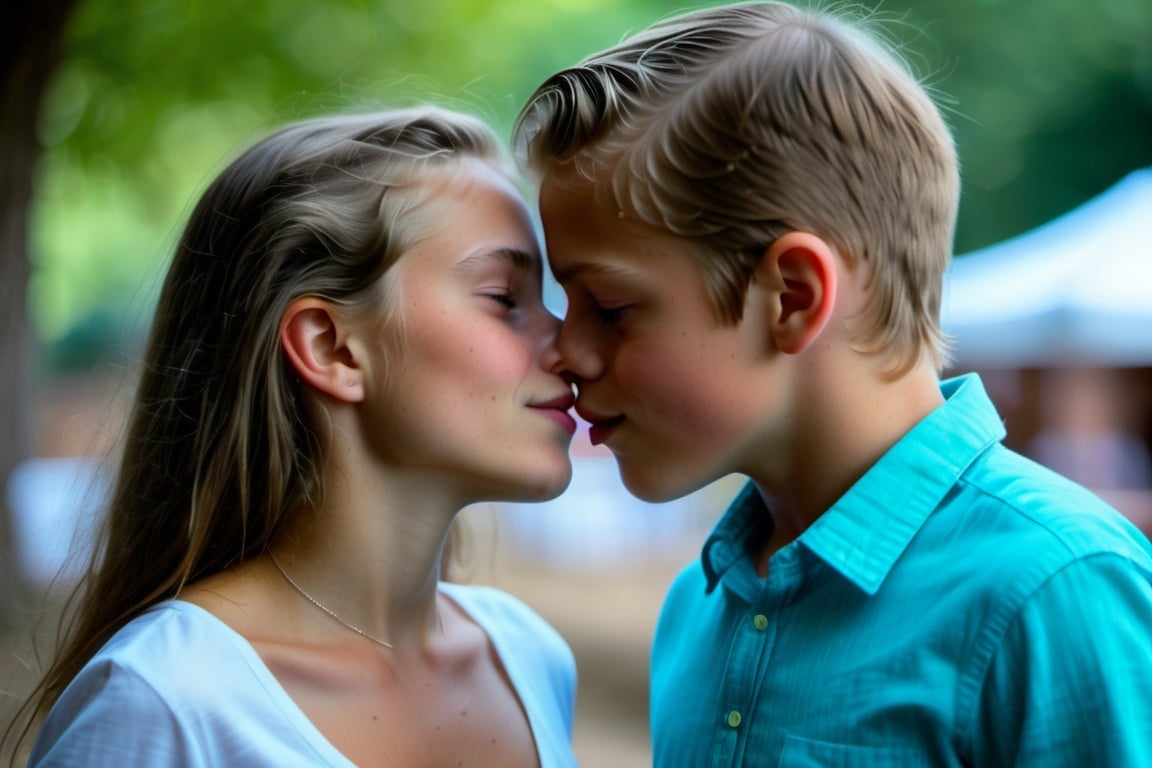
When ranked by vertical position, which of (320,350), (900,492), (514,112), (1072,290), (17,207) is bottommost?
(1072,290)

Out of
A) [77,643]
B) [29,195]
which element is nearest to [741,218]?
[77,643]

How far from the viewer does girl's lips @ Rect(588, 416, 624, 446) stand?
2.06 metres

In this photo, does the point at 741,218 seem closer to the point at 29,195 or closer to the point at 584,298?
the point at 584,298

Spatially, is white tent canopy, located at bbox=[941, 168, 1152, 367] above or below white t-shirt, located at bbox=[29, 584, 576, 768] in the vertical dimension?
below

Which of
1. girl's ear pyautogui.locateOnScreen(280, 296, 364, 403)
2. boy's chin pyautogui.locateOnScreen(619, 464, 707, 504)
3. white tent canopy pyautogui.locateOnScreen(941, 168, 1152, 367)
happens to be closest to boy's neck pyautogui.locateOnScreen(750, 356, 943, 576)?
boy's chin pyautogui.locateOnScreen(619, 464, 707, 504)

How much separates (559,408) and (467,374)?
202 mm

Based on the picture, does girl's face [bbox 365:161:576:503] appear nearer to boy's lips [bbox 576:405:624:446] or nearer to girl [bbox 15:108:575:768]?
girl [bbox 15:108:575:768]

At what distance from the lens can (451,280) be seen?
7.20 feet

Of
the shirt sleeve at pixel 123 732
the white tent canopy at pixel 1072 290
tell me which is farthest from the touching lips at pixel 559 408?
the white tent canopy at pixel 1072 290

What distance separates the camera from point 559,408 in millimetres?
2250

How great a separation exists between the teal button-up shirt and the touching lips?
1.34ft

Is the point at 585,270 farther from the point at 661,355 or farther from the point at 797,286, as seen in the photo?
the point at 797,286

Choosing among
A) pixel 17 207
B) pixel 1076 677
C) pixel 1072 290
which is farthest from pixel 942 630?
pixel 1072 290

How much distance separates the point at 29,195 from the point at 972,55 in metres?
7.98
